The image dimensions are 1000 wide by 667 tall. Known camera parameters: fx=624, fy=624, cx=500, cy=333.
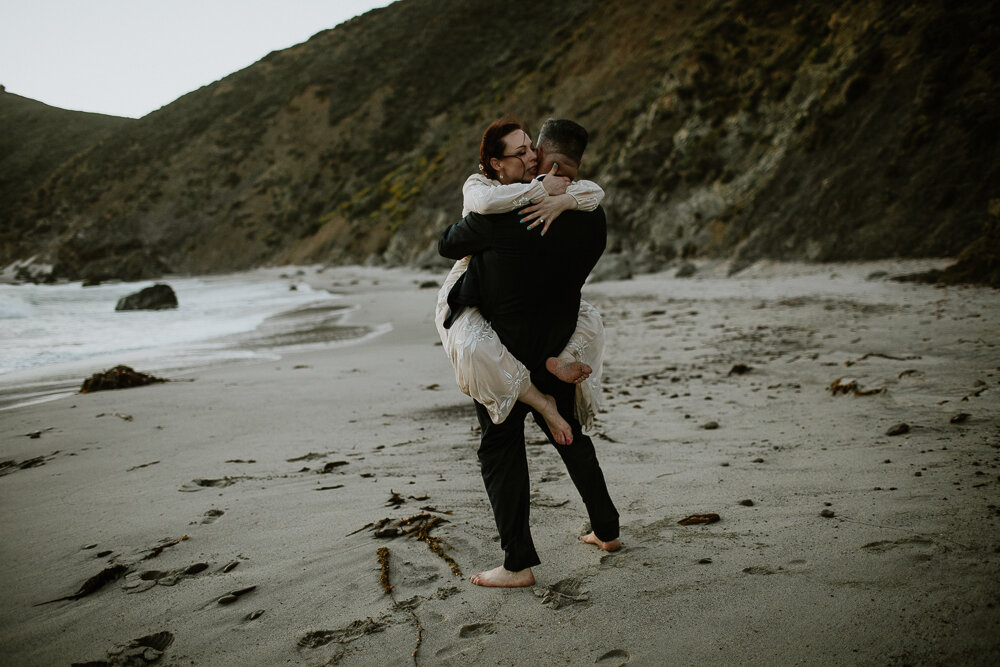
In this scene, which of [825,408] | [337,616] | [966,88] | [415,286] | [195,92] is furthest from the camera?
[195,92]

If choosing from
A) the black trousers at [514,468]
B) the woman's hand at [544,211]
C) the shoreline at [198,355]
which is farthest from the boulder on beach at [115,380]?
the woman's hand at [544,211]

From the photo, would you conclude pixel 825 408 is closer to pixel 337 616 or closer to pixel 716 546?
pixel 716 546

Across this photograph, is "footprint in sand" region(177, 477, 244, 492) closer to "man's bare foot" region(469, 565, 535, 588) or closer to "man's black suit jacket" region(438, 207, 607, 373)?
"man's bare foot" region(469, 565, 535, 588)

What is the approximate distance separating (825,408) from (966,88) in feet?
37.9

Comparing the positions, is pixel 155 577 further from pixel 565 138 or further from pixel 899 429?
pixel 899 429

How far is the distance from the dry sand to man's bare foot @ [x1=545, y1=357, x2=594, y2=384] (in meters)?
0.73

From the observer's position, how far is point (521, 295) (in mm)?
2236

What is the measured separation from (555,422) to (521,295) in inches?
19.0

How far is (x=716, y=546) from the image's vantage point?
2424mm

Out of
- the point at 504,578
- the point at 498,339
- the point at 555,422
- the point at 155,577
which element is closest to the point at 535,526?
the point at 504,578

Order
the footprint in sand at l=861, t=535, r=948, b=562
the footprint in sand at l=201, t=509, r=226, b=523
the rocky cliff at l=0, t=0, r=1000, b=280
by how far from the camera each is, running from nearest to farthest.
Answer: the footprint in sand at l=861, t=535, r=948, b=562 → the footprint in sand at l=201, t=509, r=226, b=523 → the rocky cliff at l=0, t=0, r=1000, b=280

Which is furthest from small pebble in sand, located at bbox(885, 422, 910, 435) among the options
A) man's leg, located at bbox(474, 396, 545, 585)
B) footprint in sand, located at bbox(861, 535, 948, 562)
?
man's leg, located at bbox(474, 396, 545, 585)

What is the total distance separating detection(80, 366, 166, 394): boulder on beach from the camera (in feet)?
19.3

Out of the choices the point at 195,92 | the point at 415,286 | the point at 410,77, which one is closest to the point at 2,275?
the point at 195,92
